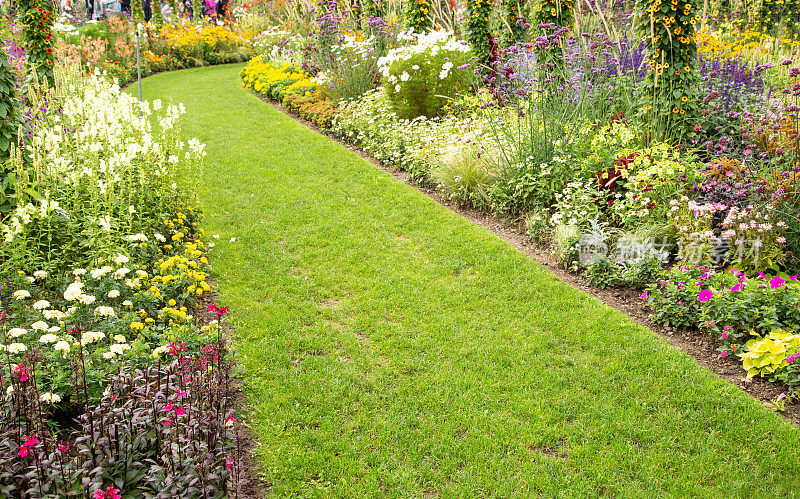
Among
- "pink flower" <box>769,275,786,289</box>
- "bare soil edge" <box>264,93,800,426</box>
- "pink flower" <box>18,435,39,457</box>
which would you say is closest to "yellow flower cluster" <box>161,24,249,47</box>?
"bare soil edge" <box>264,93,800,426</box>

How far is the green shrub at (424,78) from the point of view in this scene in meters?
8.77

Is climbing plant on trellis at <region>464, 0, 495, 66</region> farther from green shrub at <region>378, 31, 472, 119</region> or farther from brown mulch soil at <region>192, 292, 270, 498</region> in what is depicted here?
brown mulch soil at <region>192, 292, 270, 498</region>

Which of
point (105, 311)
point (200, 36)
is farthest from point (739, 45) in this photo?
point (200, 36)

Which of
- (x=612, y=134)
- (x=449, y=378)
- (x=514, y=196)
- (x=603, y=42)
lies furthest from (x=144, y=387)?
(x=603, y=42)

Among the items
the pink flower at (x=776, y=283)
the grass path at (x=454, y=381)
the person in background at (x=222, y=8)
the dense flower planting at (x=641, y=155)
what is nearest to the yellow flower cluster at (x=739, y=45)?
the dense flower planting at (x=641, y=155)

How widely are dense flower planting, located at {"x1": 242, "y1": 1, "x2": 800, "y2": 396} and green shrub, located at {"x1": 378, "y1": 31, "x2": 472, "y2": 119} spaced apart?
0.03 metres

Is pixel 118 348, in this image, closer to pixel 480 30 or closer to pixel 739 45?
pixel 480 30

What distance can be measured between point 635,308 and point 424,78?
542 centimetres

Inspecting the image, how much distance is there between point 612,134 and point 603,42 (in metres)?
1.18

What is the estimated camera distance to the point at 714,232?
4.91 meters

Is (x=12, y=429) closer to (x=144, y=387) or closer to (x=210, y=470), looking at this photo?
(x=144, y=387)

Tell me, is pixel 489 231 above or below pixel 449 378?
above

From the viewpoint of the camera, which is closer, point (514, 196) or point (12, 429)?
point (12, 429)

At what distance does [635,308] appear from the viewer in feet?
15.1
